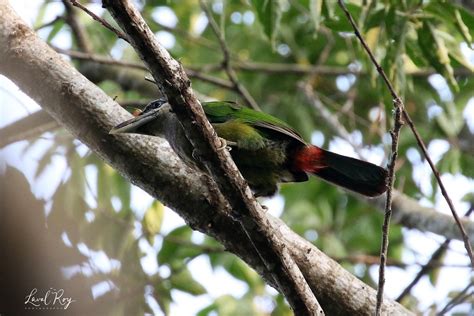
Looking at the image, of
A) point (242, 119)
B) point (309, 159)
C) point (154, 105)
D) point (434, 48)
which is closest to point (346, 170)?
point (309, 159)

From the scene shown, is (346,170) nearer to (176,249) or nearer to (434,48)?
(434,48)

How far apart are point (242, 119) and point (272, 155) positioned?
0.24 metres

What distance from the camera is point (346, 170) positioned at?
403 centimetres

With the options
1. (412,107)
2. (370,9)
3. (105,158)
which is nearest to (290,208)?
(412,107)

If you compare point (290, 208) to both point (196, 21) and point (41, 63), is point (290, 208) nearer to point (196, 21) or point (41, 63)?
point (196, 21)

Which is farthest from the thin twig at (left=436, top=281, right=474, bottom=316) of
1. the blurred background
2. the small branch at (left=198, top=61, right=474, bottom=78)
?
the small branch at (left=198, top=61, right=474, bottom=78)

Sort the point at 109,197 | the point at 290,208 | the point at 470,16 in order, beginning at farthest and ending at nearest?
1. the point at 290,208
2. the point at 109,197
3. the point at 470,16

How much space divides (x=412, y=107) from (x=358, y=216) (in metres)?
1.32

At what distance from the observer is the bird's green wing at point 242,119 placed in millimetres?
3869

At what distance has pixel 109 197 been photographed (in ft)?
17.0

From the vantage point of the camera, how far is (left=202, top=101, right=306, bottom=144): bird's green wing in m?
3.87

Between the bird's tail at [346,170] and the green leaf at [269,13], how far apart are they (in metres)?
0.72

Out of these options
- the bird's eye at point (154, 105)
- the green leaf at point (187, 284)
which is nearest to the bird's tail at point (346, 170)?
the bird's eye at point (154, 105)

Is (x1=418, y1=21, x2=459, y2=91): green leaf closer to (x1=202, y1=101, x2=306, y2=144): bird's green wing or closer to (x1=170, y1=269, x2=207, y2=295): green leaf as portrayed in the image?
(x1=202, y1=101, x2=306, y2=144): bird's green wing
